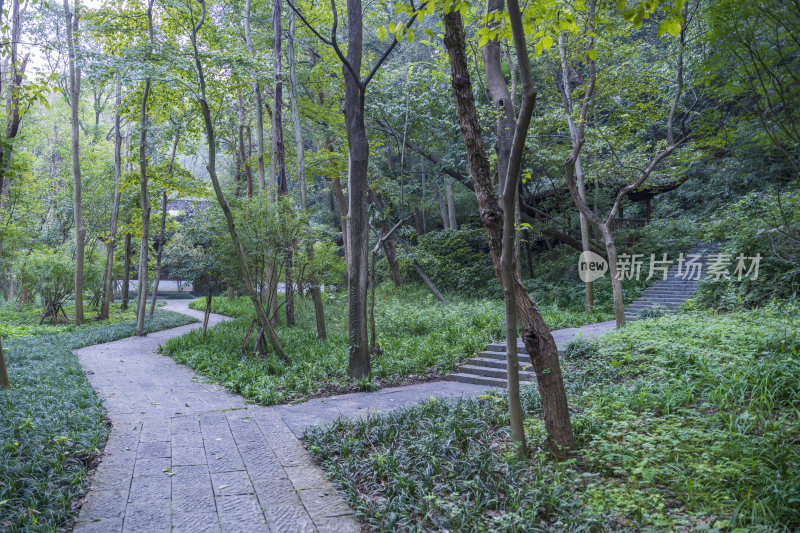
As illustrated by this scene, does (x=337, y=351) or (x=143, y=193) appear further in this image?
(x=143, y=193)

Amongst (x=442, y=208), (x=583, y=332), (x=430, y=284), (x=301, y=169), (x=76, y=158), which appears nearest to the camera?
(x=583, y=332)

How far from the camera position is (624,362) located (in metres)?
5.87

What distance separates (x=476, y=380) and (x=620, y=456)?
3.93 metres

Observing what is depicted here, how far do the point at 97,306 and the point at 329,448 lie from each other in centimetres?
1787

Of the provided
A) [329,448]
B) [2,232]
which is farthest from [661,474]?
[2,232]

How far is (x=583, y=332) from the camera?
923 centimetres

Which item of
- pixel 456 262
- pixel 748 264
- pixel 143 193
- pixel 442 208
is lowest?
pixel 748 264

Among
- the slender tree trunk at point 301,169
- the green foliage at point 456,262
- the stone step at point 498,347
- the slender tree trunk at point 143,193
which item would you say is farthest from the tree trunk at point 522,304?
the green foliage at point 456,262

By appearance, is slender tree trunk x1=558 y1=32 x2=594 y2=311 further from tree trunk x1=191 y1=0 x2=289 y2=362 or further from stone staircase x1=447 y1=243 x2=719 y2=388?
tree trunk x1=191 y1=0 x2=289 y2=362

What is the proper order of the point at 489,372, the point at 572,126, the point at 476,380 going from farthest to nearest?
the point at 572,126, the point at 489,372, the point at 476,380

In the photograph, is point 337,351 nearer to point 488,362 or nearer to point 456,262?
point 488,362

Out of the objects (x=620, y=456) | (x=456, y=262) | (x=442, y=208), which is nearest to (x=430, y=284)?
(x=456, y=262)

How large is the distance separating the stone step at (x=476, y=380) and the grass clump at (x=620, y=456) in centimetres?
172

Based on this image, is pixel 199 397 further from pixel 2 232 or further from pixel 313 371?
pixel 2 232
